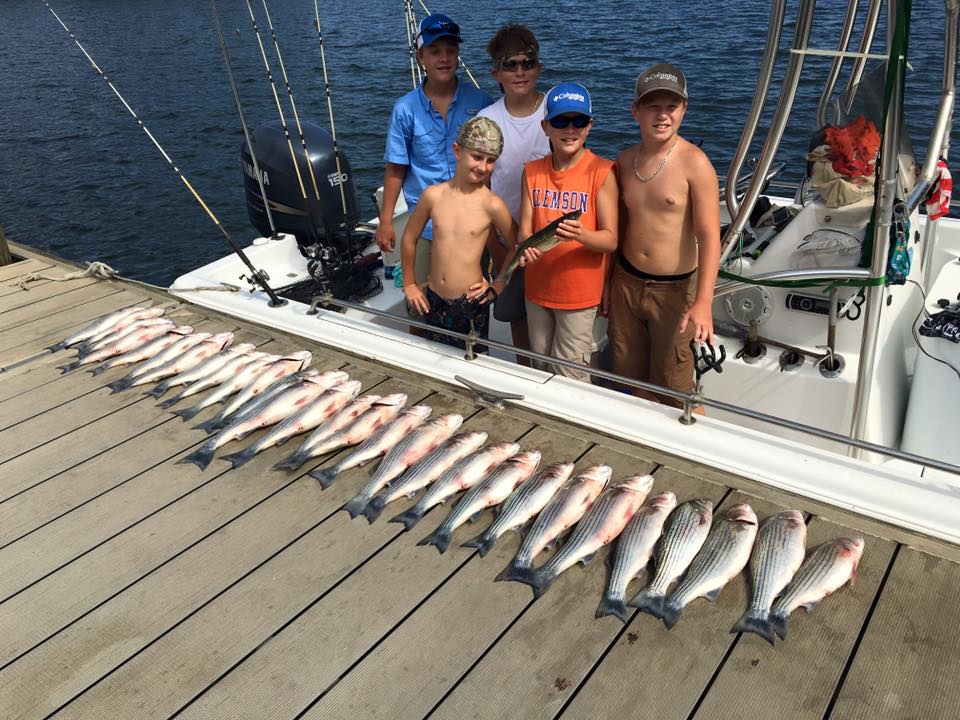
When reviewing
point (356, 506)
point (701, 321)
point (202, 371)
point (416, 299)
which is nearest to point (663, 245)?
point (701, 321)

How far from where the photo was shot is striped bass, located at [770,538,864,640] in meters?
2.47

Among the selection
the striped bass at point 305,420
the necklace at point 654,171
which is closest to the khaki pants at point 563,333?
the necklace at point 654,171

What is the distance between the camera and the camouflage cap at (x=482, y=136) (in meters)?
3.65

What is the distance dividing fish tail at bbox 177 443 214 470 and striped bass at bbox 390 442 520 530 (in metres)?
1.09

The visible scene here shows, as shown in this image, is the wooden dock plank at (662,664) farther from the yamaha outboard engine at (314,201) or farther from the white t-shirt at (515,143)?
the yamaha outboard engine at (314,201)

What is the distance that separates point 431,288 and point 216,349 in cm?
142

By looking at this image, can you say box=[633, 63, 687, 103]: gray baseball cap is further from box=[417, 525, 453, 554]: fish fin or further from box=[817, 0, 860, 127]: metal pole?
box=[417, 525, 453, 554]: fish fin

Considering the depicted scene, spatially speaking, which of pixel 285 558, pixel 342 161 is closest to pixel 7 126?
pixel 342 161

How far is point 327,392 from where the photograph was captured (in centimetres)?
387

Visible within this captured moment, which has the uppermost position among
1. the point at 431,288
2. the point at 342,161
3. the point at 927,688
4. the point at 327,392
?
the point at 342,161

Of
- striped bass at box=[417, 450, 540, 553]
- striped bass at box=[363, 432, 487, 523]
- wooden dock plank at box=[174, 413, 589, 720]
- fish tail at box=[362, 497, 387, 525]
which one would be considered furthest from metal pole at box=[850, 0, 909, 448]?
fish tail at box=[362, 497, 387, 525]

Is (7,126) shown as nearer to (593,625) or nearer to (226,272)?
(226,272)

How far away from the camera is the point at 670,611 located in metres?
2.51

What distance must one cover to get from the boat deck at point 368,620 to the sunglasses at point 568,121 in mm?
1470
